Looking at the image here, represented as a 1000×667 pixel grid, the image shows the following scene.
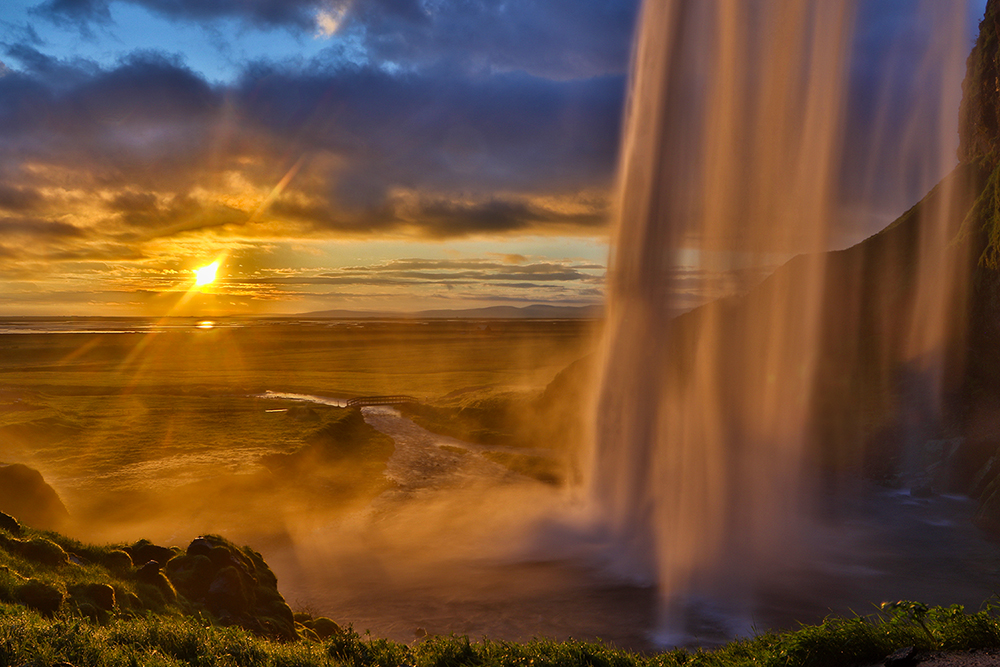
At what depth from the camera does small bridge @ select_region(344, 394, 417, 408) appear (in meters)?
55.7

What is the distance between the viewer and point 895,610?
8008 millimetres

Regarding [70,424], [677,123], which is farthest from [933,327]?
[70,424]

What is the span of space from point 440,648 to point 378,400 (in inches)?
1963

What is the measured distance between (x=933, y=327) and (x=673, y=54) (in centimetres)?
2460

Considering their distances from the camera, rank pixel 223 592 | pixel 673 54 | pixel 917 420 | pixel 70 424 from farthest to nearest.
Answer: pixel 70 424 → pixel 917 420 → pixel 673 54 → pixel 223 592

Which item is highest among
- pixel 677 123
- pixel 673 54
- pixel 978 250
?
pixel 673 54

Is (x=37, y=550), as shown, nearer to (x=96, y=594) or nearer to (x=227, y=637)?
(x=96, y=594)

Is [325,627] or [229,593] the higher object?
[229,593]

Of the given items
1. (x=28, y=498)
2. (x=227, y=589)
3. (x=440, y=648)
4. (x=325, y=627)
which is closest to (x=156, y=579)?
(x=227, y=589)

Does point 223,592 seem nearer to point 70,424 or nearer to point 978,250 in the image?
point 70,424

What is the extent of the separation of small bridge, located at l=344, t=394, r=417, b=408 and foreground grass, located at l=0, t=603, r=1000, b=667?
46645 mm

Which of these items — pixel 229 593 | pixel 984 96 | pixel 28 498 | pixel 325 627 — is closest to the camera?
pixel 229 593

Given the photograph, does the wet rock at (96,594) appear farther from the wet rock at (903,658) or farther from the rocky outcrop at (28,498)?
the rocky outcrop at (28,498)

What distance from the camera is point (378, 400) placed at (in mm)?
57562
